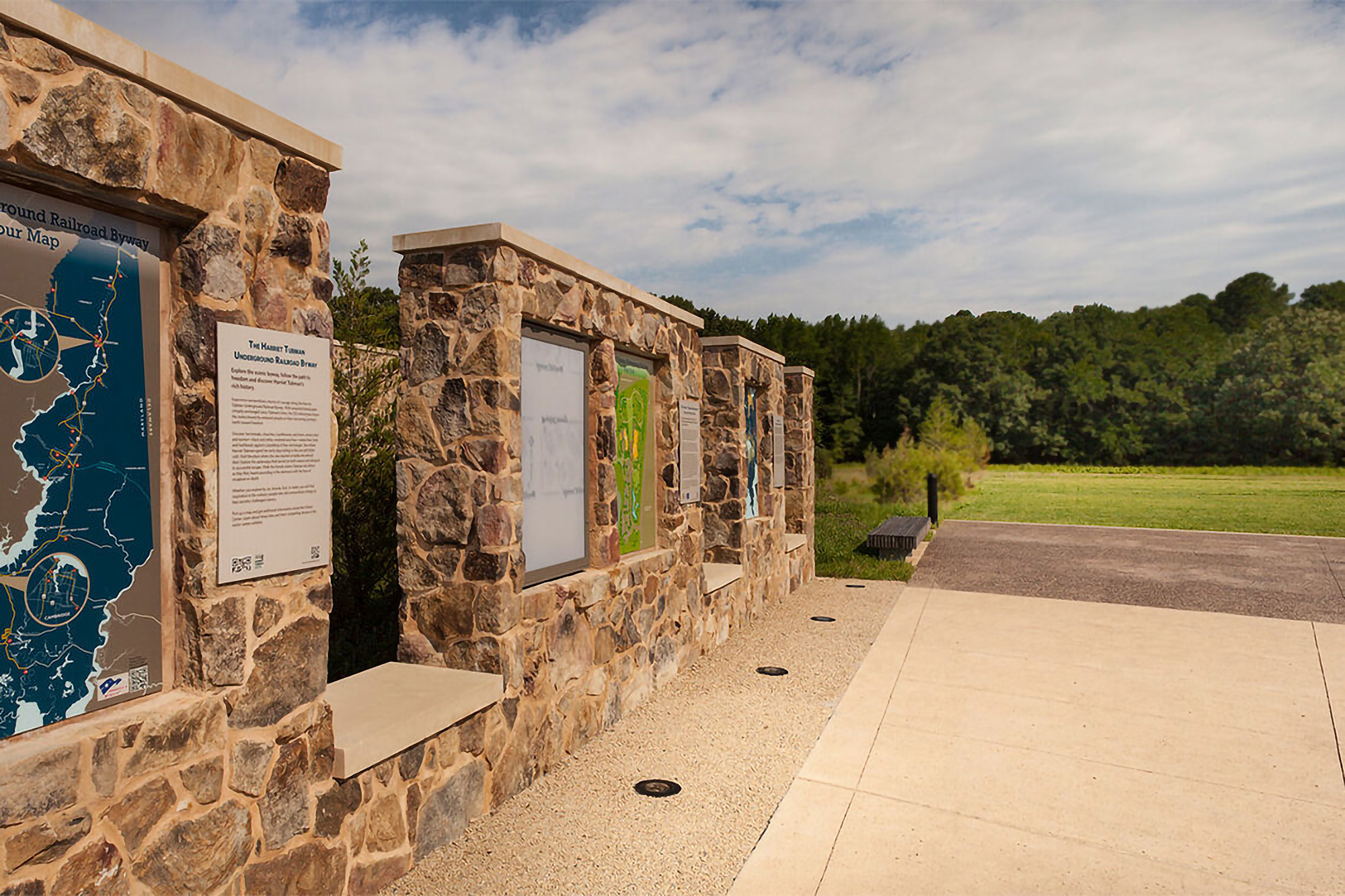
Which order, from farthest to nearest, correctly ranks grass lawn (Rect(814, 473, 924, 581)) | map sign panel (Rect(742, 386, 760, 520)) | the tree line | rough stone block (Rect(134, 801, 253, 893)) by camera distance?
the tree line → grass lawn (Rect(814, 473, 924, 581)) → map sign panel (Rect(742, 386, 760, 520)) → rough stone block (Rect(134, 801, 253, 893))

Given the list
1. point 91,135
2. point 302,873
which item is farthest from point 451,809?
point 91,135

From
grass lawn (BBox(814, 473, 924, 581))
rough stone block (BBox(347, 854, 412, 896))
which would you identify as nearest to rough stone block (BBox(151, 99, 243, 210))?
rough stone block (BBox(347, 854, 412, 896))

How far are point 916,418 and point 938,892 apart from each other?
43320mm

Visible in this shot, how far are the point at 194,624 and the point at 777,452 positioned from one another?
27.0ft

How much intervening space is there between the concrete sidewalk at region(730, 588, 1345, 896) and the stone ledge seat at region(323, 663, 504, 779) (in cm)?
156

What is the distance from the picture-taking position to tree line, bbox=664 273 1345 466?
38000 mm

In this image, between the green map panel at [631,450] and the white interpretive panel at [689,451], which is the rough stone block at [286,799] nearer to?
the green map panel at [631,450]

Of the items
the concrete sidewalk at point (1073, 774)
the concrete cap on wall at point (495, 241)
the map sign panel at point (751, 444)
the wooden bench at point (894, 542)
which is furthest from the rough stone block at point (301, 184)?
the wooden bench at point (894, 542)

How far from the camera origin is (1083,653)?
742 cm

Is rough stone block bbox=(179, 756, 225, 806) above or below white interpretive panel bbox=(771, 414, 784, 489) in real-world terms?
below

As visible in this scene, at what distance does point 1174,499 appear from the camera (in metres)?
26.4

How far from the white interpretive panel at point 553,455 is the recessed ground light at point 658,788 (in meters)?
1.33

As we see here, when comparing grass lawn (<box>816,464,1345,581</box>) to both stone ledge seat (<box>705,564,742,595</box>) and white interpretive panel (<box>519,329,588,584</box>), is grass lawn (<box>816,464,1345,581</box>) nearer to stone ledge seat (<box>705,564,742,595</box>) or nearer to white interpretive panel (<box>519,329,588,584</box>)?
stone ledge seat (<box>705,564,742,595</box>)

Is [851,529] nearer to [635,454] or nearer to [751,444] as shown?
[751,444]
